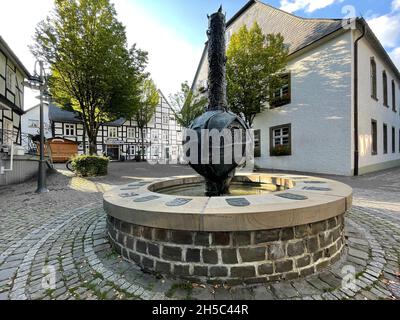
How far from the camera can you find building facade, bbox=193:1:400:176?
418 inches

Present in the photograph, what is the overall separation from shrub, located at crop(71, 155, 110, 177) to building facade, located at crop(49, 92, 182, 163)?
13442 millimetres

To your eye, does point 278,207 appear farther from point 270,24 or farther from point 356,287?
point 270,24

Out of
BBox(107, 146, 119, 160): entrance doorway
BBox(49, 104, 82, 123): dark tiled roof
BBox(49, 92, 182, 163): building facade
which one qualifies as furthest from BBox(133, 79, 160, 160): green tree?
BBox(49, 104, 82, 123): dark tiled roof

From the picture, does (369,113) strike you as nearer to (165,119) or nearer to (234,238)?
(234,238)

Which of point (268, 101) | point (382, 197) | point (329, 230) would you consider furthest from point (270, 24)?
point (329, 230)

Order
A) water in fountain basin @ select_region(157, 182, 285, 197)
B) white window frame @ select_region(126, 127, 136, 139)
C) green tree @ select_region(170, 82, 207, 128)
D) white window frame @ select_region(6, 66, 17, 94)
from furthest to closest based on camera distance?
1. white window frame @ select_region(126, 127, 136, 139)
2. green tree @ select_region(170, 82, 207, 128)
3. white window frame @ select_region(6, 66, 17, 94)
4. water in fountain basin @ select_region(157, 182, 285, 197)

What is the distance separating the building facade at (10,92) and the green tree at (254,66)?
1312 cm

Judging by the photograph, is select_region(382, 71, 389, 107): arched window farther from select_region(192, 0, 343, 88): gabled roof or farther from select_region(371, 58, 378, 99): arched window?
select_region(192, 0, 343, 88): gabled roof

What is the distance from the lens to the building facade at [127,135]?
27641 millimetres

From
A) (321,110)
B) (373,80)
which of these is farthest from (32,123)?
(373,80)

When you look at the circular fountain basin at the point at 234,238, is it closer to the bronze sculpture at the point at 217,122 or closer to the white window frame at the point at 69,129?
the bronze sculpture at the point at 217,122

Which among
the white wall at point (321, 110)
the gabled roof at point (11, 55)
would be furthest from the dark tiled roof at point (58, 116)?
the white wall at point (321, 110)

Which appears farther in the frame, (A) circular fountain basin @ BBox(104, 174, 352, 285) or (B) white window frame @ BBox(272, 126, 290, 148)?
(B) white window frame @ BBox(272, 126, 290, 148)

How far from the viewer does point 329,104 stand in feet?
36.9
